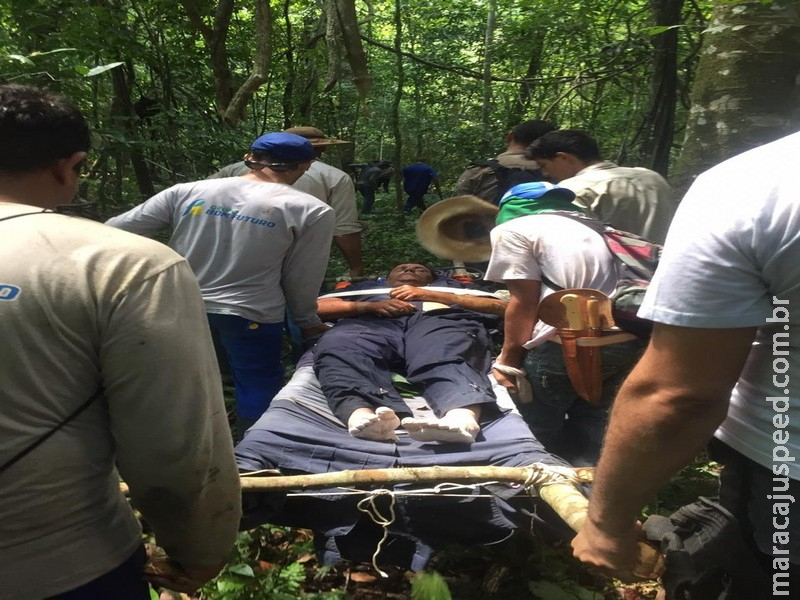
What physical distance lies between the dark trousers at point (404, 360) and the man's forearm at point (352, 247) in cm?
159

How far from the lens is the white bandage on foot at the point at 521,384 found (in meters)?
3.12

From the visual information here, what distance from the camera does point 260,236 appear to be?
10.9ft

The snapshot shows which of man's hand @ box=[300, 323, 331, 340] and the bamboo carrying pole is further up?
the bamboo carrying pole

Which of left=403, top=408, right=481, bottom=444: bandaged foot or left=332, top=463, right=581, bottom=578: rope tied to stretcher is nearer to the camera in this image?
left=332, top=463, right=581, bottom=578: rope tied to stretcher

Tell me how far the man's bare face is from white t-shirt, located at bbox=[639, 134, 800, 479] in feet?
11.0

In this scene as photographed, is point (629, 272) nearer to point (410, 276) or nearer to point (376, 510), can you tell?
point (376, 510)

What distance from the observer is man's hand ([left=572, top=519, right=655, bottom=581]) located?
147 cm

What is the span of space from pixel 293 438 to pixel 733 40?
3.24 metres

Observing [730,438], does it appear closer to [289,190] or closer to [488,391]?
[488,391]

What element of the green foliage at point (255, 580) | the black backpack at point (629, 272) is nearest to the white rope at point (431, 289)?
the black backpack at point (629, 272)

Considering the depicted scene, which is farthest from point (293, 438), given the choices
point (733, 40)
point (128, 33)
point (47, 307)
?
point (128, 33)

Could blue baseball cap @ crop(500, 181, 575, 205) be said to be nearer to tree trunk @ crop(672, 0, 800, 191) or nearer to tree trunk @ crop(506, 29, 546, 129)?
tree trunk @ crop(672, 0, 800, 191)

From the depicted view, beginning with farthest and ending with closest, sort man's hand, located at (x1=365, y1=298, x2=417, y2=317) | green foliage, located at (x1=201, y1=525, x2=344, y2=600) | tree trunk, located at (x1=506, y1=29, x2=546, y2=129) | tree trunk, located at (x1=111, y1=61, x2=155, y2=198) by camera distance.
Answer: tree trunk, located at (x1=506, y1=29, x2=546, y2=129) → tree trunk, located at (x1=111, y1=61, x2=155, y2=198) → man's hand, located at (x1=365, y1=298, x2=417, y2=317) → green foliage, located at (x1=201, y1=525, x2=344, y2=600)

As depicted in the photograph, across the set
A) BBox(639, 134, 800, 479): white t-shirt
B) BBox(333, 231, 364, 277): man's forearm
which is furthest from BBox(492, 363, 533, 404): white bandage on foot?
BBox(333, 231, 364, 277): man's forearm
